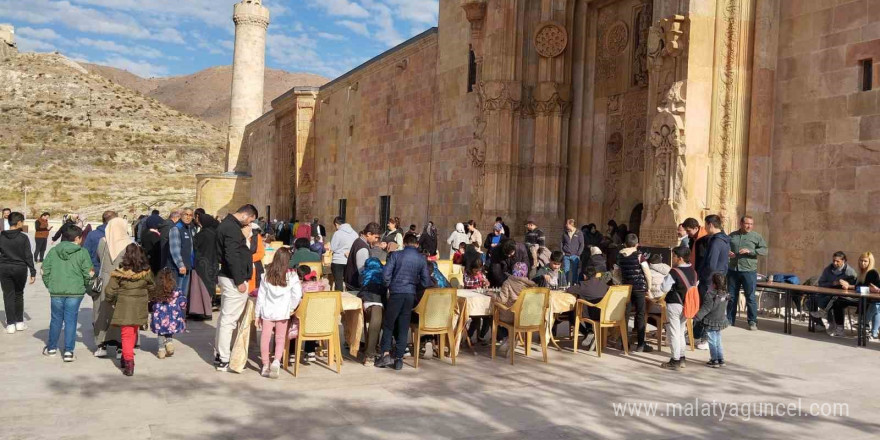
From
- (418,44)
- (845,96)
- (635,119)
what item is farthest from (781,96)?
(418,44)

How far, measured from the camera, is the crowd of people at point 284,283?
6941 mm

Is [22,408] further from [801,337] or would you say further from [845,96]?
[845,96]

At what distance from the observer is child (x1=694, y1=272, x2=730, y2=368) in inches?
296

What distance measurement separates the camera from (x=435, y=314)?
7.51 metres

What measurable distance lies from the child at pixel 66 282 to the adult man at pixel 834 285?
29.6ft

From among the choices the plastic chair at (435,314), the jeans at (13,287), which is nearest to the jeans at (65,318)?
the jeans at (13,287)

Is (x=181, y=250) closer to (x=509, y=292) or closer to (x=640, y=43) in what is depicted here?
(x=509, y=292)

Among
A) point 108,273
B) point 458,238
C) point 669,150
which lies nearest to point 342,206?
point 458,238

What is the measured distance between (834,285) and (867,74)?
3.40 meters

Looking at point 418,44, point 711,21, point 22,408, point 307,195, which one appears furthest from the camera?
point 307,195

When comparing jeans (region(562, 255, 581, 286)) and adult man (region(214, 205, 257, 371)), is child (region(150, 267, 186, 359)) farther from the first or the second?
jeans (region(562, 255, 581, 286))

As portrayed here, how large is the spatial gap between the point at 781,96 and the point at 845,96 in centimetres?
104

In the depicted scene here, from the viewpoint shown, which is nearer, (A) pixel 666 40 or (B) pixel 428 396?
(B) pixel 428 396

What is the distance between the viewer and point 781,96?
11.8 metres
